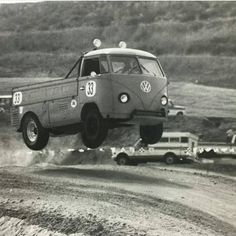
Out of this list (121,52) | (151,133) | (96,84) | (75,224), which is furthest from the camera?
(121,52)

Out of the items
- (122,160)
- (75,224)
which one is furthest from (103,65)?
(75,224)

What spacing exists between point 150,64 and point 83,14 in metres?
0.99

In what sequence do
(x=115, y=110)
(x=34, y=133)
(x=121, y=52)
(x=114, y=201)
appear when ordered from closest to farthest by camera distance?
1. (x=114, y=201)
2. (x=115, y=110)
3. (x=121, y=52)
4. (x=34, y=133)

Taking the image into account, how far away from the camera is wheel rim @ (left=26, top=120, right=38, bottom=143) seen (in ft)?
20.1

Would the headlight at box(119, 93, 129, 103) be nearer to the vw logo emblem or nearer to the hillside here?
the vw logo emblem

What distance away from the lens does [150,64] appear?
587cm

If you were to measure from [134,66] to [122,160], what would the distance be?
967 mm

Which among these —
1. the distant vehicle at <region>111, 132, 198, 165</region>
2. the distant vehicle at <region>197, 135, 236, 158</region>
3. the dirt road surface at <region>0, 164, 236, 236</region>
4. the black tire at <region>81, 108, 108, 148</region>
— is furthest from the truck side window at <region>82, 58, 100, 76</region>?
the distant vehicle at <region>197, 135, 236, 158</region>

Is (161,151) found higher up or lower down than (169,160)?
higher up

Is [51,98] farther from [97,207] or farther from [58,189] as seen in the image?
[97,207]

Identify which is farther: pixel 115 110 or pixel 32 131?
pixel 32 131

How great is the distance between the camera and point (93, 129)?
5.71 meters

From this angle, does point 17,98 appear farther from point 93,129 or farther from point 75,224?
point 75,224

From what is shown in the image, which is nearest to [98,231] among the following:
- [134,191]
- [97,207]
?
[97,207]
